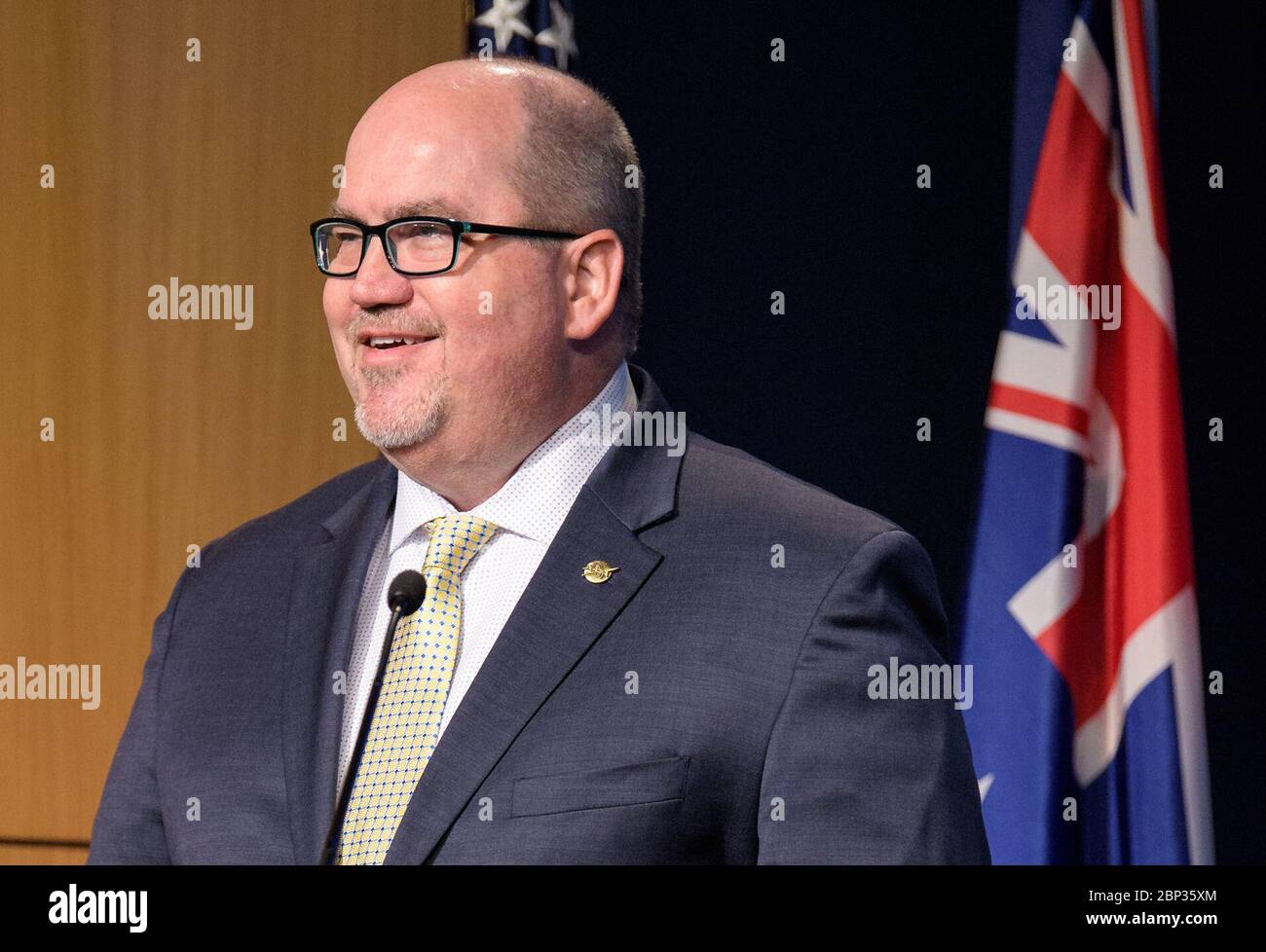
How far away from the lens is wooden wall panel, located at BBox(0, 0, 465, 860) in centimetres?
269

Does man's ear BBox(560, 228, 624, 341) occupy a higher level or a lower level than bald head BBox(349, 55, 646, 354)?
lower

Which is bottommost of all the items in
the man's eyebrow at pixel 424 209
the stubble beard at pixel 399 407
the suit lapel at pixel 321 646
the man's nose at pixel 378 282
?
the suit lapel at pixel 321 646

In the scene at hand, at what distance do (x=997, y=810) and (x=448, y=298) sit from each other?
1.36 meters

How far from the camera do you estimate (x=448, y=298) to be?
1.71 meters

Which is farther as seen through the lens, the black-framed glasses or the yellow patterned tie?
the black-framed glasses

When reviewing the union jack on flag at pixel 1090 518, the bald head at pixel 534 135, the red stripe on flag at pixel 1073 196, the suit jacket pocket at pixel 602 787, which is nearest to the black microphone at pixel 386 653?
the suit jacket pocket at pixel 602 787

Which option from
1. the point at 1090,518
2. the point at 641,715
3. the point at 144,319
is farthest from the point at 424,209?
the point at 1090,518

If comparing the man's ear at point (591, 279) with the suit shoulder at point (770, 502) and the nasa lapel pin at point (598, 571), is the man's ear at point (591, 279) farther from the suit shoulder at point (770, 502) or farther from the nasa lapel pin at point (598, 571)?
the nasa lapel pin at point (598, 571)

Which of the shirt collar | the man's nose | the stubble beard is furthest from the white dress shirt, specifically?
the man's nose

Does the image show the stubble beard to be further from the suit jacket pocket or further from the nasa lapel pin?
the suit jacket pocket

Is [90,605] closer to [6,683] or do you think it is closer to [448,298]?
[6,683]

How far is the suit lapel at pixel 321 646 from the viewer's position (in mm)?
1599

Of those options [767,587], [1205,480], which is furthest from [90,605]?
[1205,480]

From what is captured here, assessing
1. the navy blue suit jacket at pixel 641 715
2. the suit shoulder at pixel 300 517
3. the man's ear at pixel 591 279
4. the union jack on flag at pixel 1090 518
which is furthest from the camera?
the union jack on flag at pixel 1090 518
